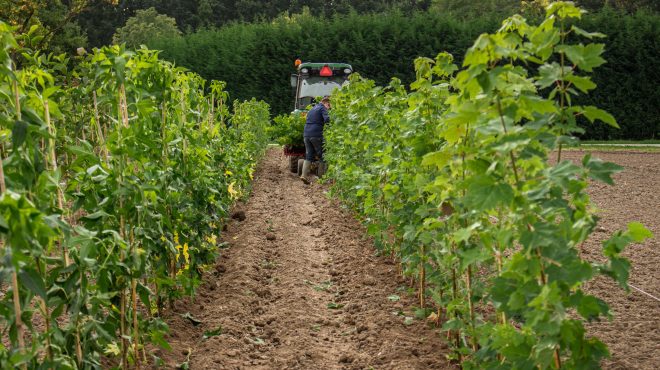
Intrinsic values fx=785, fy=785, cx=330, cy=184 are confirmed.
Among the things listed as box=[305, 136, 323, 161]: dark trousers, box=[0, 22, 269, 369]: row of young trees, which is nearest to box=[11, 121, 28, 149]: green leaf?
box=[0, 22, 269, 369]: row of young trees

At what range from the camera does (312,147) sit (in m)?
15.9

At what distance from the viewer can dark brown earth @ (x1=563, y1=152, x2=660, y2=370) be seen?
16.8 ft

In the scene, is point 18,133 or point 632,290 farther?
point 632,290

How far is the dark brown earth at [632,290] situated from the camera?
511cm

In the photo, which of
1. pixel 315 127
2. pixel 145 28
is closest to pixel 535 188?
pixel 315 127

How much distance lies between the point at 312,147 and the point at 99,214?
11939 millimetres

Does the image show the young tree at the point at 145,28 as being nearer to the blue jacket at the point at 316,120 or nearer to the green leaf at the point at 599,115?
the blue jacket at the point at 316,120

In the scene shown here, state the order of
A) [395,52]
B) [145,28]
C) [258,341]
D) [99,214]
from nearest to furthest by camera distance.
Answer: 1. [99,214]
2. [258,341]
3. [395,52]
4. [145,28]

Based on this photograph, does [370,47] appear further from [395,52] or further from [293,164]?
[293,164]

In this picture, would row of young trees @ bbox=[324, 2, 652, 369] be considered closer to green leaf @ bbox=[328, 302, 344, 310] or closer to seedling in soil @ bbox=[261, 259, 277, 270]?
green leaf @ bbox=[328, 302, 344, 310]

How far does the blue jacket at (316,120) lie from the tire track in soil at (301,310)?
5026mm

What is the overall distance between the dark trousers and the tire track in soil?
16.6 ft

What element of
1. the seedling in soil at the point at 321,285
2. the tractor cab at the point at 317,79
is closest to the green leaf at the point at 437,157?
the seedling in soil at the point at 321,285

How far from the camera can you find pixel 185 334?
5996 millimetres
